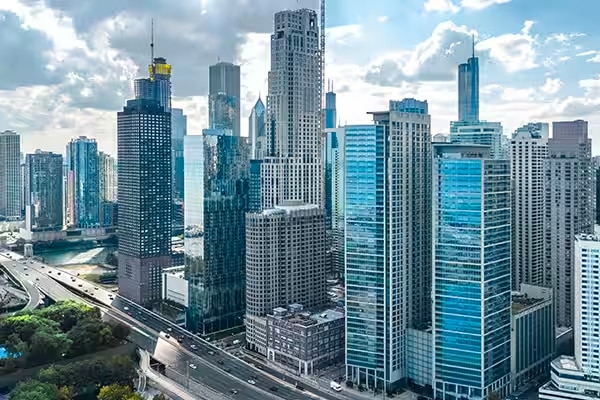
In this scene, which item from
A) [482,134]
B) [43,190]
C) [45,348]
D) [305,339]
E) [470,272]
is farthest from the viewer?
[43,190]

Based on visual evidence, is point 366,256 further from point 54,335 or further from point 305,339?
point 54,335

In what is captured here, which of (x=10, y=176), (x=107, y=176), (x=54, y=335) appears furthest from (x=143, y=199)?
(x=10, y=176)

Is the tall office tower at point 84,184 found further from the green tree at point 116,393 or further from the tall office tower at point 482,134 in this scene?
the green tree at point 116,393

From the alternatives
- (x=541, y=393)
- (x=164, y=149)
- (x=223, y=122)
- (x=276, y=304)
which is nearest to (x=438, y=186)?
(x=541, y=393)

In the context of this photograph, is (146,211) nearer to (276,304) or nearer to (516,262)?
(276,304)

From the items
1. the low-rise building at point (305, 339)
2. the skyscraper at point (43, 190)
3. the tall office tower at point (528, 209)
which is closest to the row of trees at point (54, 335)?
the low-rise building at point (305, 339)

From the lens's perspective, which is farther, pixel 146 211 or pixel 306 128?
pixel 146 211

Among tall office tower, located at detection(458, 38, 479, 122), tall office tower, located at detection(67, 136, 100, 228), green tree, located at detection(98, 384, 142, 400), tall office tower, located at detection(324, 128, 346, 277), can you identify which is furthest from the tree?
tall office tower, located at detection(67, 136, 100, 228)
